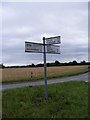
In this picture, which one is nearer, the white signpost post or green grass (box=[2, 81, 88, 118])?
green grass (box=[2, 81, 88, 118])

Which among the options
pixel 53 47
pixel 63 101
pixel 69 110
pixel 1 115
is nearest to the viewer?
pixel 1 115

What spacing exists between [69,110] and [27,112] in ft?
4.44

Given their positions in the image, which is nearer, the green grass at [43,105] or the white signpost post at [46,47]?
Answer: the green grass at [43,105]

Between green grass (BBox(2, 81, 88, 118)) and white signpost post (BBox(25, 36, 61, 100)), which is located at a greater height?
white signpost post (BBox(25, 36, 61, 100))

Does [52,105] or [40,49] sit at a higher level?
[40,49]

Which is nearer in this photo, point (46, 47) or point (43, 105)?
point (43, 105)

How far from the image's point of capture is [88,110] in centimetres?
733

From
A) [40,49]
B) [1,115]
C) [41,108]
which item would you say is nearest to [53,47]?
[40,49]

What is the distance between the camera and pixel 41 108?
7215mm

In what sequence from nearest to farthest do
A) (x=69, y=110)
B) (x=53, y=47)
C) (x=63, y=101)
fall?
(x=69, y=110) → (x=63, y=101) → (x=53, y=47)

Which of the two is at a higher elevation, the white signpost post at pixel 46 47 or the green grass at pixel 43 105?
the white signpost post at pixel 46 47

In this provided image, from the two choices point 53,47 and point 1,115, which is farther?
point 53,47

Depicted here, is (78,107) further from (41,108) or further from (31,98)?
(31,98)

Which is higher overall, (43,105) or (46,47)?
(46,47)
